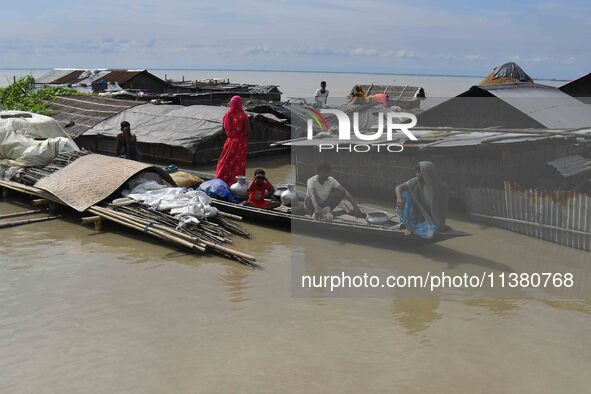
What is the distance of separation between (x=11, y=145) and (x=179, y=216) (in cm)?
466

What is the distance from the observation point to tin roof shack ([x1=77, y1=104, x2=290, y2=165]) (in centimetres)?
1291

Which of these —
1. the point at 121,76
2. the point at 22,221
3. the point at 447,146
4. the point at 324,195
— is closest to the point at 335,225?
the point at 324,195

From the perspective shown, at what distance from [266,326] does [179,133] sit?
874cm

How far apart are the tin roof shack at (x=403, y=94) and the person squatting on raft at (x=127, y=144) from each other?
12473mm

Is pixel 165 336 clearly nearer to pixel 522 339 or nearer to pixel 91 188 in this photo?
pixel 522 339

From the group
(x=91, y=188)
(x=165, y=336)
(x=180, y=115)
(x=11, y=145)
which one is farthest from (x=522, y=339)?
(x=180, y=115)

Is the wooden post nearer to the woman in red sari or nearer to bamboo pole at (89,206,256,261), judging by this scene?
bamboo pole at (89,206,256,261)

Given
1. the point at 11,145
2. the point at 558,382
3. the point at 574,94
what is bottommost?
the point at 558,382

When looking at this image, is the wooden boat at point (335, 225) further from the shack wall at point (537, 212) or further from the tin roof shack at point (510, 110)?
the tin roof shack at point (510, 110)

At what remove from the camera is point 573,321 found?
5410 millimetres

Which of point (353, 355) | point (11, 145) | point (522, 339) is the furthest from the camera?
point (11, 145)

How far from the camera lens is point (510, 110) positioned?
10758mm

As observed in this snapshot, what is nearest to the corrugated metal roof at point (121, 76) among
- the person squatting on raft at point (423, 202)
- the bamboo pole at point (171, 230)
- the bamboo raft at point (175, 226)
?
the bamboo raft at point (175, 226)

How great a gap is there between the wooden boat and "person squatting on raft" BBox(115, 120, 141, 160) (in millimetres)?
2779
